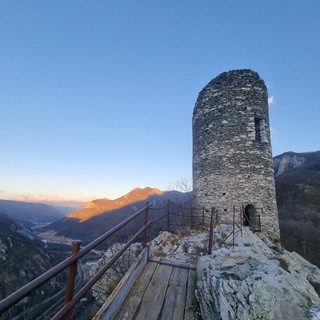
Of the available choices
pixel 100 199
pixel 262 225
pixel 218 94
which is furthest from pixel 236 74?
pixel 100 199

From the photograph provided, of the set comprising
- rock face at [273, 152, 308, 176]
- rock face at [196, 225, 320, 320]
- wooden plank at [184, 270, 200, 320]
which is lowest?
wooden plank at [184, 270, 200, 320]

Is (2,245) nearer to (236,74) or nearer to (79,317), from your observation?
(79,317)

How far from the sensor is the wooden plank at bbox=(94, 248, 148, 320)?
2.38 meters

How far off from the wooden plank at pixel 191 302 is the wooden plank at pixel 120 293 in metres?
0.80

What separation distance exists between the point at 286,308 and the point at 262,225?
340 inches

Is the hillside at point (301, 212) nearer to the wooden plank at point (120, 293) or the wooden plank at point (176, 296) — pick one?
the wooden plank at point (176, 296)

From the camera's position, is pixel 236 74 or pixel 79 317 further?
pixel 79 317

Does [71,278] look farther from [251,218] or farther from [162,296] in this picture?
[251,218]

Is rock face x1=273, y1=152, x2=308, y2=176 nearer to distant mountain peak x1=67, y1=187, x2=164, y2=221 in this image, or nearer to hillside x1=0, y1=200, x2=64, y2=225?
distant mountain peak x1=67, y1=187, x2=164, y2=221

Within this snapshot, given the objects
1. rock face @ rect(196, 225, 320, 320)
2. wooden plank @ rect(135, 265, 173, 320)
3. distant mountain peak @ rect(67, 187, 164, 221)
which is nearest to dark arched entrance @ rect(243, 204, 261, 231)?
rock face @ rect(196, 225, 320, 320)

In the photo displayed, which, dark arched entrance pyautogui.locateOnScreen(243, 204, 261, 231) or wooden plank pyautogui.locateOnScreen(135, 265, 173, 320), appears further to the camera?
dark arched entrance pyautogui.locateOnScreen(243, 204, 261, 231)

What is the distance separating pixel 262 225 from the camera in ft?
33.4

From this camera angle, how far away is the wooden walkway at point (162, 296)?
2.58 metres

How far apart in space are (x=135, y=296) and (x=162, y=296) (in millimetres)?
360
